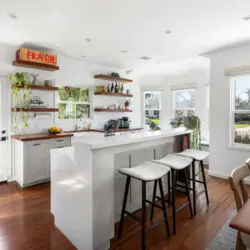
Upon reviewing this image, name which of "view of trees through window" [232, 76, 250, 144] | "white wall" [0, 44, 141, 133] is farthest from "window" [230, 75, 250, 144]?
"white wall" [0, 44, 141, 133]

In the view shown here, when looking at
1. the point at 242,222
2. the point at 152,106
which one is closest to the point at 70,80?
the point at 152,106

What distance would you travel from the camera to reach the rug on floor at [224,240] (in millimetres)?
1995

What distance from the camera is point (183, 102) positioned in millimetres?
6023

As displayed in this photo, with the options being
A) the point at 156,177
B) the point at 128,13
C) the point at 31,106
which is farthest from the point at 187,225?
the point at 31,106

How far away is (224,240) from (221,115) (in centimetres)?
264

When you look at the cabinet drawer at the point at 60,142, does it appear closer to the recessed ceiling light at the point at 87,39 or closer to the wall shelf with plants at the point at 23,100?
the wall shelf with plants at the point at 23,100

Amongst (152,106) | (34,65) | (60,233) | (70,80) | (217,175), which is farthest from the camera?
(152,106)

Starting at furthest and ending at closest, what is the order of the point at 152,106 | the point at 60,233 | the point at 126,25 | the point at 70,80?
1. the point at 152,106
2. the point at 70,80
3. the point at 126,25
4. the point at 60,233

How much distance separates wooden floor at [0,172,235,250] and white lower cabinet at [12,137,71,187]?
44 centimetres

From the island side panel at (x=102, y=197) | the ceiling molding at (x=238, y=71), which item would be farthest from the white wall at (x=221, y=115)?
the island side panel at (x=102, y=197)

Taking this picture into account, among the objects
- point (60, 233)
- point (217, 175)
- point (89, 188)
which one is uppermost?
point (89, 188)

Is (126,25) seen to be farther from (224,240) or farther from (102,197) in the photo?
(224,240)

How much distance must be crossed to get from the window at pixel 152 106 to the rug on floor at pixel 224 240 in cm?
441

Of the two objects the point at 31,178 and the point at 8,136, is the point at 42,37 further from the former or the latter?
the point at 31,178
